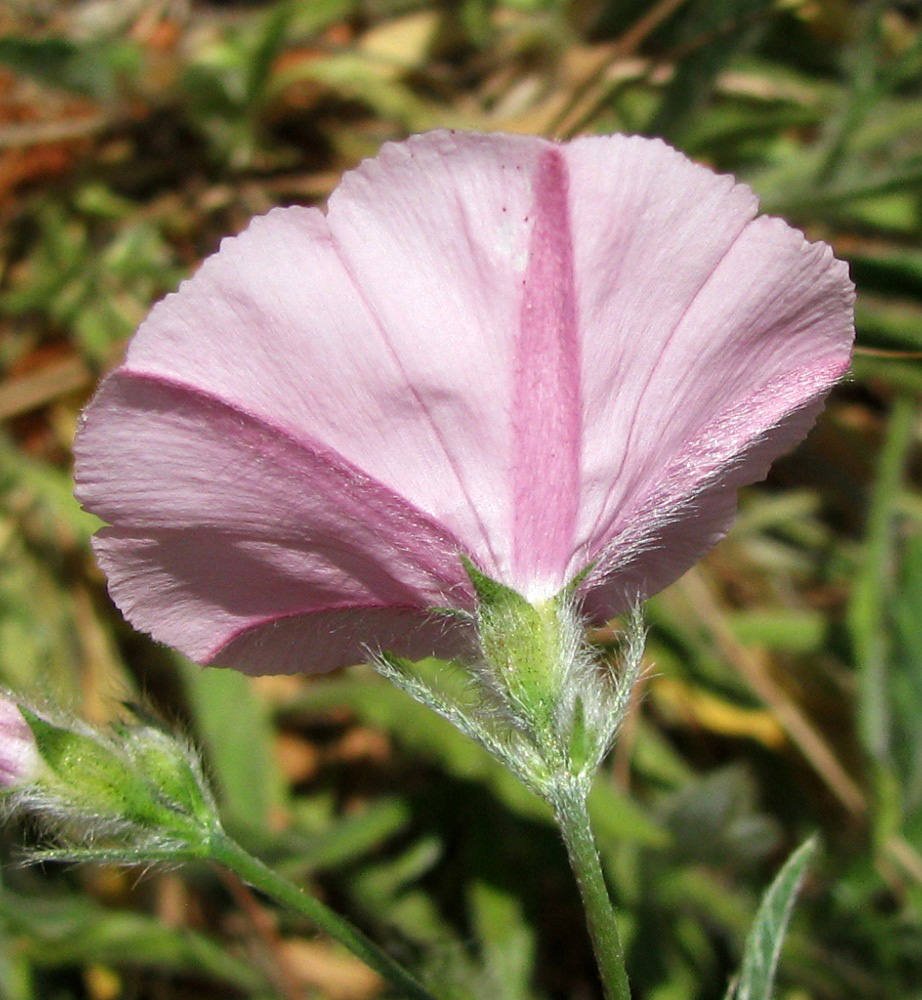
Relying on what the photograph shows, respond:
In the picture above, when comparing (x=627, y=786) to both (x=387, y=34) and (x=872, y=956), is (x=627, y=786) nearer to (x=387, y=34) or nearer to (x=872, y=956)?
(x=872, y=956)

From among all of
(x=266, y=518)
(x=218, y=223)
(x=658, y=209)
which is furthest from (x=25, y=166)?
(x=658, y=209)

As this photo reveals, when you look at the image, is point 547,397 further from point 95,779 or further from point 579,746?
point 95,779

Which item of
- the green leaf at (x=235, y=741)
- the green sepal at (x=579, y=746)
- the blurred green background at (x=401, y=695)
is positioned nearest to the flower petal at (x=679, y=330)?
the green sepal at (x=579, y=746)

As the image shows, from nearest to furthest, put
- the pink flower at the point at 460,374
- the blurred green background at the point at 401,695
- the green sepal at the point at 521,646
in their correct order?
1. the pink flower at the point at 460,374
2. the green sepal at the point at 521,646
3. the blurred green background at the point at 401,695

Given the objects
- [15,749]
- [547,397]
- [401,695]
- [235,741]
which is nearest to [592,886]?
[547,397]

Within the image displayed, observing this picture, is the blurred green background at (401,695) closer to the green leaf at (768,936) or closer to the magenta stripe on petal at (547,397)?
the green leaf at (768,936)

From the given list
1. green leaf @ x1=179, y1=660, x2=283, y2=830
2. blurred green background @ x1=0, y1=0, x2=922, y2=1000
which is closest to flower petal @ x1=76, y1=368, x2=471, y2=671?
blurred green background @ x1=0, y1=0, x2=922, y2=1000
